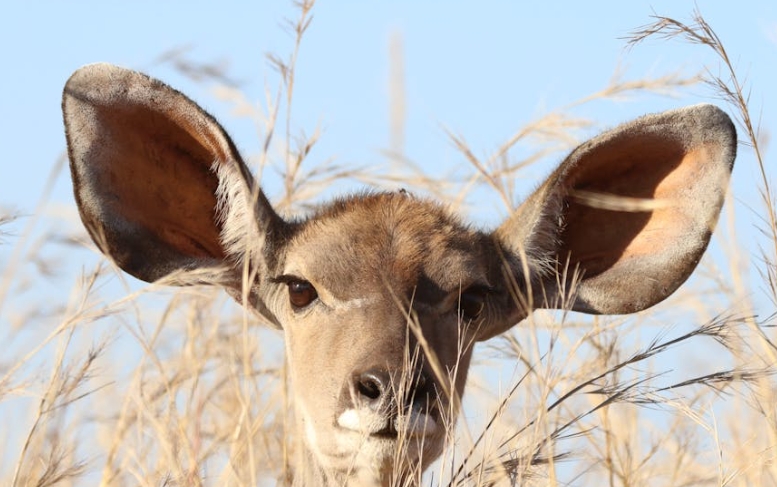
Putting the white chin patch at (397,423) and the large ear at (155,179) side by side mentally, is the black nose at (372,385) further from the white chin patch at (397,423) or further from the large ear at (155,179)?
the large ear at (155,179)

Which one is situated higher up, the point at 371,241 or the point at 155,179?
the point at 155,179

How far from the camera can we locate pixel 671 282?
666 centimetres

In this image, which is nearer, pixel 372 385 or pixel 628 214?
pixel 372 385

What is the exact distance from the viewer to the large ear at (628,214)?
6.41 meters

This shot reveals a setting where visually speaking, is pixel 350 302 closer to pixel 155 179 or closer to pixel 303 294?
pixel 303 294

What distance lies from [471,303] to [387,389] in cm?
112

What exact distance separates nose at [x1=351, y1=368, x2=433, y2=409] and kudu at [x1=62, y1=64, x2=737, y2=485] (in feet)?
0.04

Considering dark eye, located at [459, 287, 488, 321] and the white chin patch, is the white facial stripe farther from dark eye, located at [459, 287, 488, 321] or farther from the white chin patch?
the white chin patch

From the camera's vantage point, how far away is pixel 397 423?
17.3ft

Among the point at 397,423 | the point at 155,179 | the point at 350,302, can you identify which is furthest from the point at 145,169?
the point at 397,423

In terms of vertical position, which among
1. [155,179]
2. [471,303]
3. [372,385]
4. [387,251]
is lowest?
[471,303]

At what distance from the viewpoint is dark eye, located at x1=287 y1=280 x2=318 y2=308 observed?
20.6 feet

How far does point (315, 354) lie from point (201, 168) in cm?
122

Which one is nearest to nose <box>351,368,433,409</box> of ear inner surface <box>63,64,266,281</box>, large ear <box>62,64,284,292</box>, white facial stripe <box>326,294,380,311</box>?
white facial stripe <box>326,294,380,311</box>
